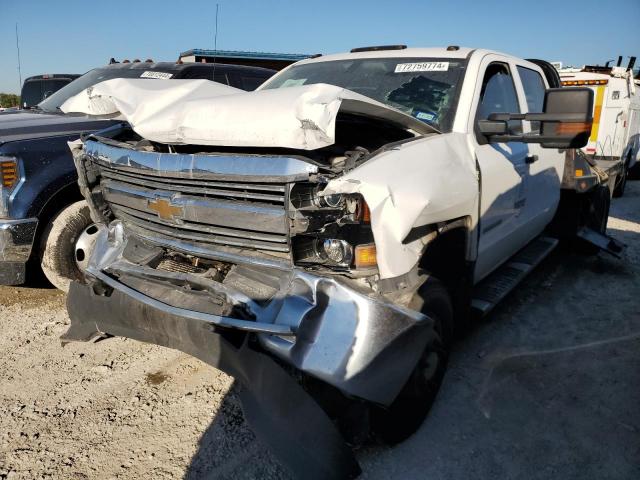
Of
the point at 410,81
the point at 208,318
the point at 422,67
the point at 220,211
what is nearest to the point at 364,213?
the point at 220,211

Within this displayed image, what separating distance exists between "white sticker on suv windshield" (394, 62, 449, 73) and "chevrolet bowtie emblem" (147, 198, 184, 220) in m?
1.84

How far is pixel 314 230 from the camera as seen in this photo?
7.27 feet

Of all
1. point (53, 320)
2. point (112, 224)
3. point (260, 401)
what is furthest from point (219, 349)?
point (53, 320)

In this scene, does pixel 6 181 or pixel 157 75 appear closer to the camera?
pixel 6 181

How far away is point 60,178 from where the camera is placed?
412 cm

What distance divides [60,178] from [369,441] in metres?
3.19

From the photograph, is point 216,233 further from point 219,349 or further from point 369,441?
point 369,441

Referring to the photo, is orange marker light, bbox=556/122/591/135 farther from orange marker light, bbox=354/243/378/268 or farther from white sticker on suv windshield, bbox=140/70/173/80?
white sticker on suv windshield, bbox=140/70/173/80

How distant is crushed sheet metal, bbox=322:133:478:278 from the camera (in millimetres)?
2109

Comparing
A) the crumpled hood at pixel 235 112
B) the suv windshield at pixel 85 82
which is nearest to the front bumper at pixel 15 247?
the crumpled hood at pixel 235 112

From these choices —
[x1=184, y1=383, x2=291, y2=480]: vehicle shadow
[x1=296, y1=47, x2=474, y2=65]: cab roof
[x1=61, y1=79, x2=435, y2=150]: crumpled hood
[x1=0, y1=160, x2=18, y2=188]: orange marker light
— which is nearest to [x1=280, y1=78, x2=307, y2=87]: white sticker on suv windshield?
[x1=296, y1=47, x2=474, y2=65]: cab roof

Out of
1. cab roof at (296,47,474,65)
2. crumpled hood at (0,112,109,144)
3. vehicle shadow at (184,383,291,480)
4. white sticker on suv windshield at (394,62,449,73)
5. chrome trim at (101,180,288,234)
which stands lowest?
vehicle shadow at (184,383,291,480)

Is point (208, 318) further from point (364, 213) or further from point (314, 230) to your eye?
point (364, 213)

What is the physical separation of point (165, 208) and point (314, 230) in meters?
0.95
